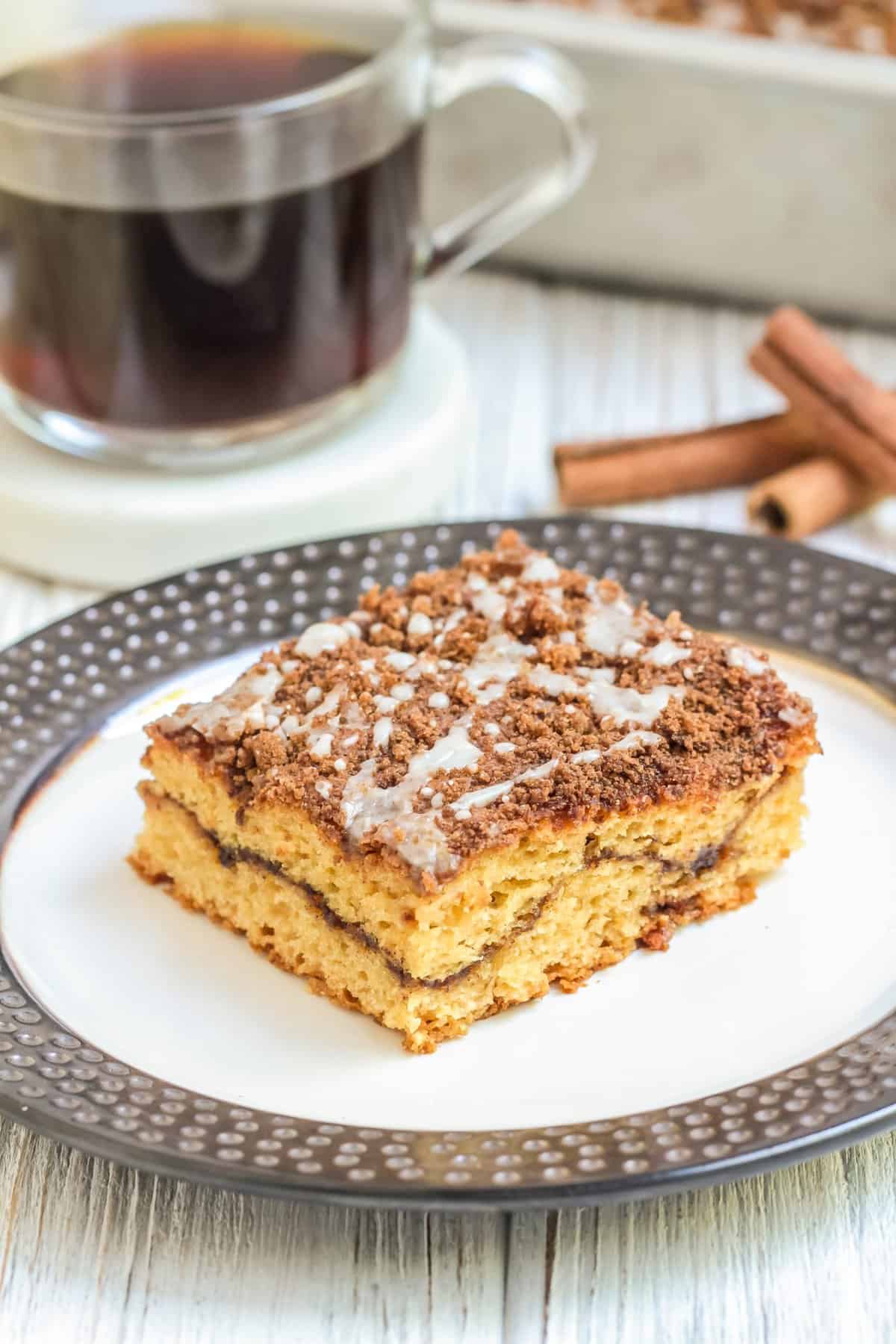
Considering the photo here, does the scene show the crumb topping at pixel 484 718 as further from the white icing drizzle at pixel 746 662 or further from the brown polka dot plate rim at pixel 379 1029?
the brown polka dot plate rim at pixel 379 1029

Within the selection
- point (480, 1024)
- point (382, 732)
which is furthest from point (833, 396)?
point (480, 1024)

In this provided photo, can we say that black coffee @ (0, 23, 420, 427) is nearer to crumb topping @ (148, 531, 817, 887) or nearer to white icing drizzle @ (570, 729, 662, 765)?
crumb topping @ (148, 531, 817, 887)

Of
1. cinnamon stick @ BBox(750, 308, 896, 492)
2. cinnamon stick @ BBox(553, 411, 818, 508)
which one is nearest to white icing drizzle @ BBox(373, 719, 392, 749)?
cinnamon stick @ BBox(553, 411, 818, 508)

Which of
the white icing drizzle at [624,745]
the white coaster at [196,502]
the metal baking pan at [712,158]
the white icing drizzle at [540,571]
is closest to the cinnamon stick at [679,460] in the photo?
the white coaster at [196,502]

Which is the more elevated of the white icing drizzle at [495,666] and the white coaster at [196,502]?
the white icing drizzle at [495,666]

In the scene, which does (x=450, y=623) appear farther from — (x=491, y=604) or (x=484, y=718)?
(x=484, y=718)

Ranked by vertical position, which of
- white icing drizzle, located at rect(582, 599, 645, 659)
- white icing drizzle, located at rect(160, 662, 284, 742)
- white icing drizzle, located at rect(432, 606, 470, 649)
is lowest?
white icing drizzle, located at rect(160, 662, 284, 742)

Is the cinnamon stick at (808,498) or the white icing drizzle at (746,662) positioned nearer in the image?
the white icing drizzle at (746,662)
